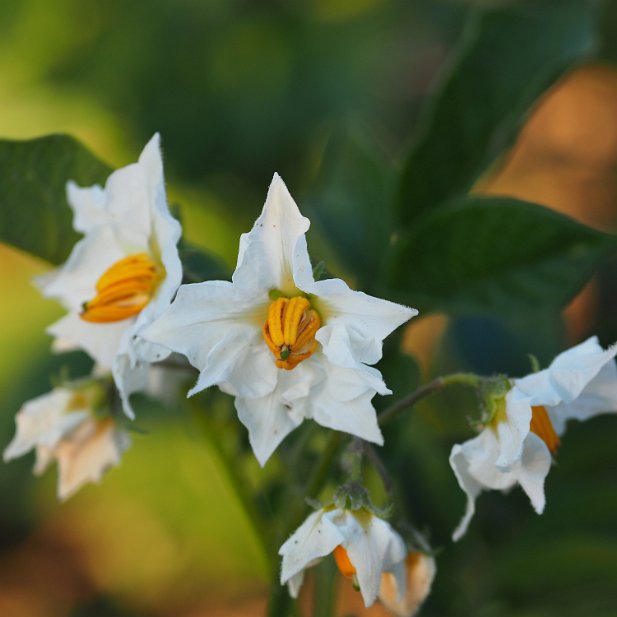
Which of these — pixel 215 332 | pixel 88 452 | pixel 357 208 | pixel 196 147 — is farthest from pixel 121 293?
pixel 196 147

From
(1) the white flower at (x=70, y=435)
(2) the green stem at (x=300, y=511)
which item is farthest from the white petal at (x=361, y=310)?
(1) the white flower at (x=70, y=435)

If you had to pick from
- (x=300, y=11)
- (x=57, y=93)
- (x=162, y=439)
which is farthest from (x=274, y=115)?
(x=162, y=439)

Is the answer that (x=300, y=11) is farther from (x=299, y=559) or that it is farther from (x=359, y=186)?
(x=299, y=559)

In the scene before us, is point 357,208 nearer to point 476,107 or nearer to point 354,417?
point 476,107

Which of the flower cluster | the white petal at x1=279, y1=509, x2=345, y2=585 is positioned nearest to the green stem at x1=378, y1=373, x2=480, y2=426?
the flower cluster

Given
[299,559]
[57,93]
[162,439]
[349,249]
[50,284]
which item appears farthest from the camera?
[57,93]

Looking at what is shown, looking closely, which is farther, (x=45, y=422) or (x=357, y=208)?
(x=357, y=208)

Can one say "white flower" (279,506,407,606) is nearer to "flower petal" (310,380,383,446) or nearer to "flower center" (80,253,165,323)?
"flower petal" (310,380,383,446)
